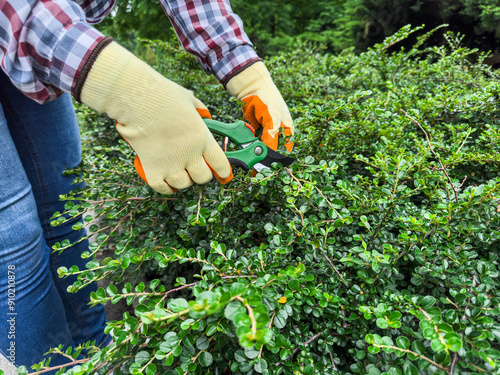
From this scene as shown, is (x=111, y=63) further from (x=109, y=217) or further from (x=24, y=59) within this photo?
(x=109, y=217)

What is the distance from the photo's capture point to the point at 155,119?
101 centimetres

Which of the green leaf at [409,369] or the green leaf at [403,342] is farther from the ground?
the green leaf at [403,342]

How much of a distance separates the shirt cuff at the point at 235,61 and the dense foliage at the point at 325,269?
1.30 feet

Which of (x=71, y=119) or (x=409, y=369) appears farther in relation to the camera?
(x=71, y=119)

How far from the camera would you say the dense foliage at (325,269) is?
0.66 m

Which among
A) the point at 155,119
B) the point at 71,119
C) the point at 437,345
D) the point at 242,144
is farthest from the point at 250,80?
the point at 437,345

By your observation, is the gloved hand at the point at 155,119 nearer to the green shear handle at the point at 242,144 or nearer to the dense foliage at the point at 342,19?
the green shear handle at the point at 242,144

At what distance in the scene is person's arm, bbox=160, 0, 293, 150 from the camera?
1.39 meters

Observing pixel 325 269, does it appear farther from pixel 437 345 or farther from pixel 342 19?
pixel 342 19

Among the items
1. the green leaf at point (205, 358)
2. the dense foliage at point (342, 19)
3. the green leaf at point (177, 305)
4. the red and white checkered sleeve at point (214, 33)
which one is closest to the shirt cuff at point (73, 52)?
the red and white checkered sleeve at point (214, 33)

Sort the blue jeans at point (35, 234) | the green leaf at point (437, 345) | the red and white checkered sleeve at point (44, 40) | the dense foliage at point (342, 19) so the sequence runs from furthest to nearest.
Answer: the dense foliage at point (342, 19) < the blue jeans at point (35, 234) < the red and white checkered sleeve at point (44, 40) < the green leaf at point (437, 345)

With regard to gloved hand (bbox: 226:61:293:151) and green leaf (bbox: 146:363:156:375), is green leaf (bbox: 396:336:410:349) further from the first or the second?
gloved hand (bbox: 226:61:293:151)

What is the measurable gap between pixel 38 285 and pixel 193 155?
85cm

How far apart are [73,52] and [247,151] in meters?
0.66
